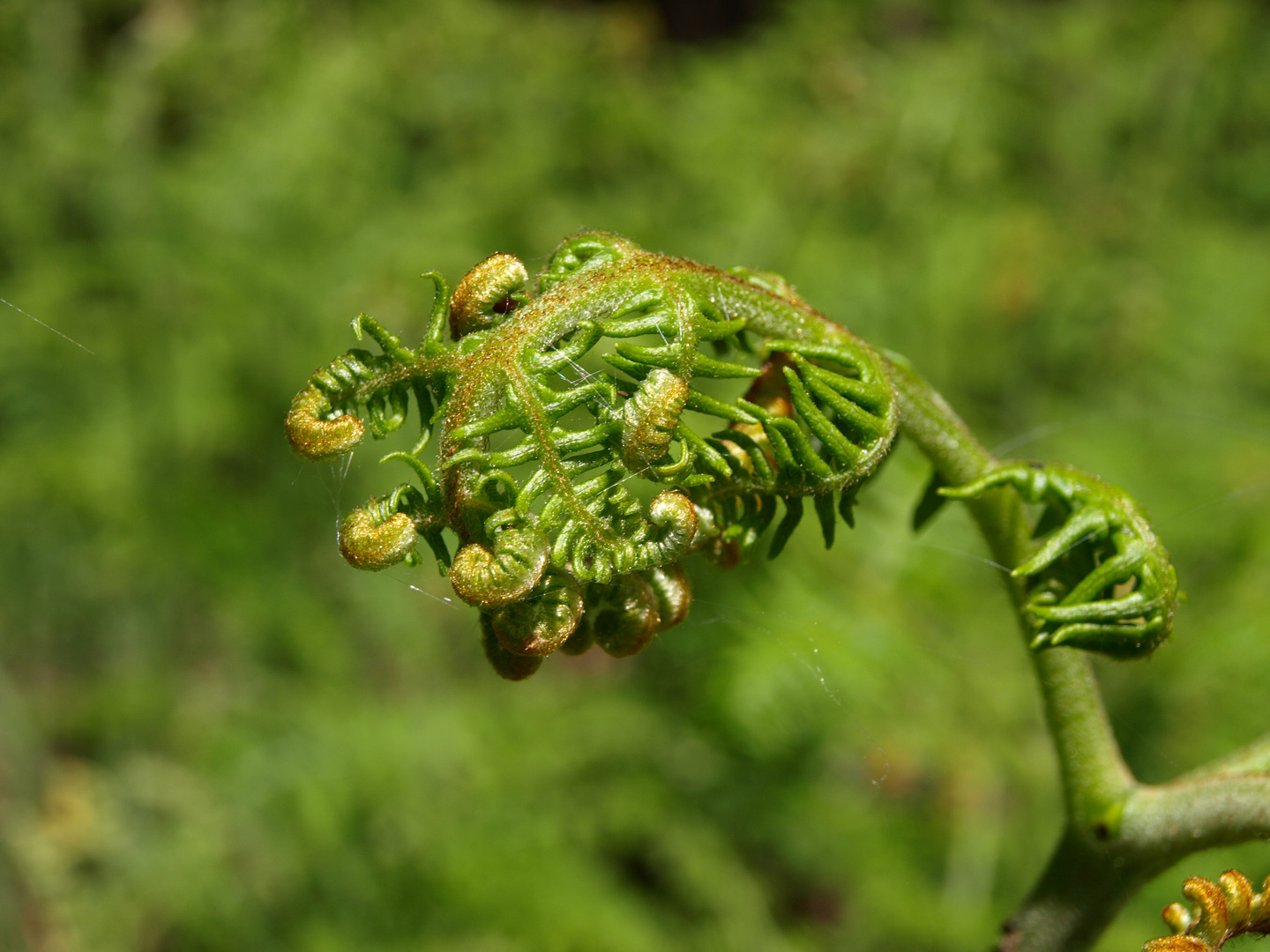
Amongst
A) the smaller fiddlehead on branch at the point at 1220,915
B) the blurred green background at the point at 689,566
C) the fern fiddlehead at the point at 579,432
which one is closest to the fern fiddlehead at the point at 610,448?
the fern fiddlehead at the point at 579,432

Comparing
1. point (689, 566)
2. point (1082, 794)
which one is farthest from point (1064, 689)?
point (689, 566)

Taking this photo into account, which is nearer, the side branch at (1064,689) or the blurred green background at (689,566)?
the side branch at (1064,689)

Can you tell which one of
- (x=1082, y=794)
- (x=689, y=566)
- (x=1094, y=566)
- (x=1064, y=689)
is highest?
(x=1094, y=566)

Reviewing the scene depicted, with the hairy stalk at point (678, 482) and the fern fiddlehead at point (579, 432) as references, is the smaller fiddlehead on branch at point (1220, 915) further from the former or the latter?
the fern fiddlehead at point (579, 432)

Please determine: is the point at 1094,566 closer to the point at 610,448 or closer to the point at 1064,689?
the point at 1064,689

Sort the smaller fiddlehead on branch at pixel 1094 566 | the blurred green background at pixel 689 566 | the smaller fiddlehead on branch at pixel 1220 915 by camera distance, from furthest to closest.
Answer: the blurred green background at pixel 689 566 → the smaller fiddlehead on branch at pixel 1094 566 → the smaller fiddlehead on branch at pixel 1220 915

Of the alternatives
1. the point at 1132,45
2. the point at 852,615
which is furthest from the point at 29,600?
the point at 1132,45

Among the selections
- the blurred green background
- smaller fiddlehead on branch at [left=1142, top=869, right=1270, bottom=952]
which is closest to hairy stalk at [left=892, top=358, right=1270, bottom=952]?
smaller fiddlehead on branch at [left=1142, top=869, right=1270, bottom=952]
